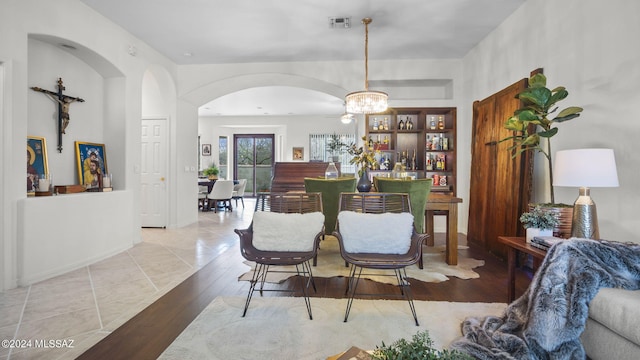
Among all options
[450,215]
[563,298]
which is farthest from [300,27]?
[563,298]

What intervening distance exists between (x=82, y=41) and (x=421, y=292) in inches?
180

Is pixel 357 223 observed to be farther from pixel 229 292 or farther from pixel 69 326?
pixel 69 326

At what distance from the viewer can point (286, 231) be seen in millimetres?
2578

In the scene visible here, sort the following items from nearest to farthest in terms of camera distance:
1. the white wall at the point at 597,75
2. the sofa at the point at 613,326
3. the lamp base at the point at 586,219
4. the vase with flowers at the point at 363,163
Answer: the sofa at the point at 613,326 → the lamp base at the point at 586,219 → the white wall at the point at 597,75 → the vase with flowers at the point at 363,163

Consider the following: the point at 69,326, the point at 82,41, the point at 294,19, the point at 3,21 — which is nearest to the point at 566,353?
the point at 69,326

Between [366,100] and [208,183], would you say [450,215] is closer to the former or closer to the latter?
[366,100]

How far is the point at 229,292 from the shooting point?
279 cm

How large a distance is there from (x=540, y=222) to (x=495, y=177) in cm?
182

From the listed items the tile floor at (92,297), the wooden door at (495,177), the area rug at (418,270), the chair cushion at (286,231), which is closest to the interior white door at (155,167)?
the tile floor at (92,297)

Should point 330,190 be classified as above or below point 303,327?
above

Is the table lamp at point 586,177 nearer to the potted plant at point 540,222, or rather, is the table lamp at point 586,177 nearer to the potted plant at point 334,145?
the potted plant at point 540,222

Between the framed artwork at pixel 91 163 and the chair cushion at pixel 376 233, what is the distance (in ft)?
11.6

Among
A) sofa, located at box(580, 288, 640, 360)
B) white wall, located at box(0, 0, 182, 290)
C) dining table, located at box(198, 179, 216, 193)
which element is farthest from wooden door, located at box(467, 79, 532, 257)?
dining table, located at box(198, 179, 216, 193)

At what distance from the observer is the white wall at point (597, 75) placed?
225 centimetres
